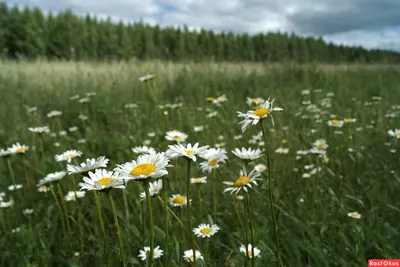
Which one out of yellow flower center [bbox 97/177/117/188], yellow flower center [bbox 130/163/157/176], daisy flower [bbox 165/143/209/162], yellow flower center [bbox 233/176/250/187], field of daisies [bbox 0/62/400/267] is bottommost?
field of daisies [bbox 0/62/400/267]

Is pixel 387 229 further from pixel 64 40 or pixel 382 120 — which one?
pixel 64 40

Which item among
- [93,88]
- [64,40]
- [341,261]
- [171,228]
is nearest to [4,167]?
[171,228]

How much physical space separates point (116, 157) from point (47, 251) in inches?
46.4

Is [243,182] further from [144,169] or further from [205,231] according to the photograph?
[205,231]

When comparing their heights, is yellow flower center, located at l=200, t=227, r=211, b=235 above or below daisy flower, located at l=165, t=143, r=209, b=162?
below

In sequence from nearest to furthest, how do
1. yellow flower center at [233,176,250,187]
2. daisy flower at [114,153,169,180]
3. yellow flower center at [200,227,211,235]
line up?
daisy flower at [114,153,169,180]
yellow flower center at [233,176,250,187]
yellow flower center at [200,227,211,235]

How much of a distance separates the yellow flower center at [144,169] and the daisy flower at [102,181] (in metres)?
0.03

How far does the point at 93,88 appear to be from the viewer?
197 inches

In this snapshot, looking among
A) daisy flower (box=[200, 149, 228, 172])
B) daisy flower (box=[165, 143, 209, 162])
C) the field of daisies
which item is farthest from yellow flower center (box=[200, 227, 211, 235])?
daisy flower (box=[165, 143, 209, 162])

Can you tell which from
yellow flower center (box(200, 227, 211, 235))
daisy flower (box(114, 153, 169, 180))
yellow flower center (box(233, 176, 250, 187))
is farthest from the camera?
yellow flower center (box(200, 227, 211, 235))

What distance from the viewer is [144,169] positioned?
2.35 feet

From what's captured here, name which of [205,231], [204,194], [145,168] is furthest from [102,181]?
[204,194]

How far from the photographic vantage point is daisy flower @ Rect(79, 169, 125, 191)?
73 centimetres

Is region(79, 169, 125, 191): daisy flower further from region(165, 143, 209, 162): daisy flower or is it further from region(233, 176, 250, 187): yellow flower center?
region(233, 176, 250, 187): yellow flower center
